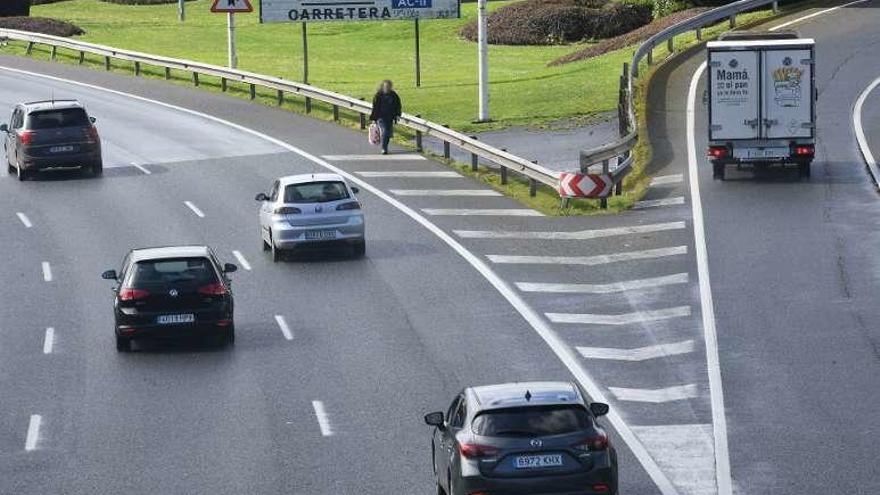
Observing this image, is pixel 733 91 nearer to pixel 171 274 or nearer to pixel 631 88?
pixel 631 88

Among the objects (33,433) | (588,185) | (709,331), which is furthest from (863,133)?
(33,433)

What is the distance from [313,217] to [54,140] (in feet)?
39.2

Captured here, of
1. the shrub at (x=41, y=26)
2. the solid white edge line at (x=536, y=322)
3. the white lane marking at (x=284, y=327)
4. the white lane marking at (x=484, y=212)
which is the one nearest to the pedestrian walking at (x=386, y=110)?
the solid white edge line at (x=536, y=322)

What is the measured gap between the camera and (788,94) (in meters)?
38.5

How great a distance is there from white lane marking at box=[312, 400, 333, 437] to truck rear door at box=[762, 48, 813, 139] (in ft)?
57.4

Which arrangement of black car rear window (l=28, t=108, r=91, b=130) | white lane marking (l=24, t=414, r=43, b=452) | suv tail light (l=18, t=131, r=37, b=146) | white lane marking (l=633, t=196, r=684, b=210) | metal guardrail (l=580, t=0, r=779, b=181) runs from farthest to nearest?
1. black car rear window (l=28, t=108, r=91, b=130)
2. suv tail light (l=18, t=131, r=37, b=146)
3. metal guardrail (l=580, t=0, r=779, b=181)
4. white lane marking (l=633, t=196, r=684, b=210)
5. white lane marking (l=24, t=414, r=43, b=452)

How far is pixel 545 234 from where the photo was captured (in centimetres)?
3519

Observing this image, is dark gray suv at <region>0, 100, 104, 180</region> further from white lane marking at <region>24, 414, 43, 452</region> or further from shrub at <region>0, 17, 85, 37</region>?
shrub at <region>0, 17, 85, 37</region>

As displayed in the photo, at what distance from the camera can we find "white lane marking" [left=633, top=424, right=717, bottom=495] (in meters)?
19.4

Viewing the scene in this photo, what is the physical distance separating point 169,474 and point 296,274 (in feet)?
42.4

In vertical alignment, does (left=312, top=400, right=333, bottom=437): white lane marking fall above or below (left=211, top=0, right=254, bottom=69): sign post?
below

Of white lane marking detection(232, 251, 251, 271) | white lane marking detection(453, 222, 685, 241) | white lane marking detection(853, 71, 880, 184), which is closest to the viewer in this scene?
white lane marking detection(232, 251, 251, 271)

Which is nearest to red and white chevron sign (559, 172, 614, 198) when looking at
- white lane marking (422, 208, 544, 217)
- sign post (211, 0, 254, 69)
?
white lane marking (422, 208, 544, 217)

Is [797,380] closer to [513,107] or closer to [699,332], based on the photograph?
[699,332]
